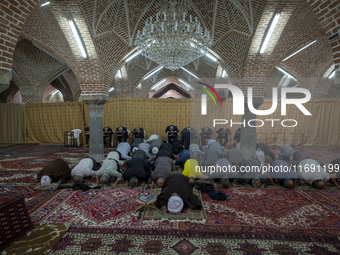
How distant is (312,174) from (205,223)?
8.73 ft

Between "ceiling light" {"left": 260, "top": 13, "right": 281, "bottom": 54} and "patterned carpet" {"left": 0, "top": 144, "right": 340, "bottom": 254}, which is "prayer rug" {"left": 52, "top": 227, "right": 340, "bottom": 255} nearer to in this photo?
"patterned carpet" {"left": 0, "top": 144, "right": 340, "bottom": 254}

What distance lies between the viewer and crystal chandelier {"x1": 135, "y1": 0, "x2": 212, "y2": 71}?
5.04 meters

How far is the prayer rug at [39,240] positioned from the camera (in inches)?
86.8

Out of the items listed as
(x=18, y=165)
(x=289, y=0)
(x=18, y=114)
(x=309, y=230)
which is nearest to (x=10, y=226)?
(x=309, y=230)

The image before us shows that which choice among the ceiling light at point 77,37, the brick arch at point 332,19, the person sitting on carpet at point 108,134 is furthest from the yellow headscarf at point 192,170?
the person sitting on carpet at point 108,134

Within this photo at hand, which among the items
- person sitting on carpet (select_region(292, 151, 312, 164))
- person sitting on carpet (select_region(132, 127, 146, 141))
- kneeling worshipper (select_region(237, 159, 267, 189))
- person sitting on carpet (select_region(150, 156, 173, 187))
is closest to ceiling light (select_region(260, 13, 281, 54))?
person sitting on carpet (select_region(292, 151, 312, 164))

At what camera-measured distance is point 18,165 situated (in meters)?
5.82

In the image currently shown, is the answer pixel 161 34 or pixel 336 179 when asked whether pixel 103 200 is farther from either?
pixel 336 179

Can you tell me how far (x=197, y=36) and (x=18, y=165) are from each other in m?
5.93

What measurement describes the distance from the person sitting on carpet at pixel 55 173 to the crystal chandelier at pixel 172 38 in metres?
3.36

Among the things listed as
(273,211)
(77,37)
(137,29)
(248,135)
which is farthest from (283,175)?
(137,29)

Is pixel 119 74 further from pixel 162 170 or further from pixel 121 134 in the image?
pixel 162 170

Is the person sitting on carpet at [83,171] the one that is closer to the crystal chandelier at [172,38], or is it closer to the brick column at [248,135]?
the crystal chandelier at [172,38]

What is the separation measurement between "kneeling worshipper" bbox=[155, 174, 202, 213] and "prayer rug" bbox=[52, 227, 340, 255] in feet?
1.47
